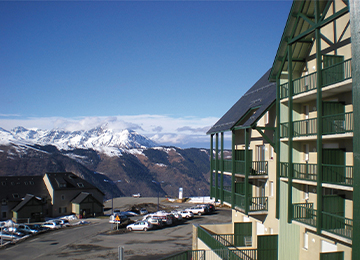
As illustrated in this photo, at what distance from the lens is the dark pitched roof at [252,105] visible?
70.2ft

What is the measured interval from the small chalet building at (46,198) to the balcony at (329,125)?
6712 centimetres

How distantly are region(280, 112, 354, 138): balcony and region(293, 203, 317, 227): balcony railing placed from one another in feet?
11.4

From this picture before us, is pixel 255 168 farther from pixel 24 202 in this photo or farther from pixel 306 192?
pixel 24 202

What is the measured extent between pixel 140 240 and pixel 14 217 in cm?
4268

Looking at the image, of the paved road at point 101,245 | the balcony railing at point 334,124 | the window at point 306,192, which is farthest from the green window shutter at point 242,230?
the balcony railing at point 334,124

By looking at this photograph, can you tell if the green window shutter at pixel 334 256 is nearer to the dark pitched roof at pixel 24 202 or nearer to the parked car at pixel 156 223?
the parked car at pixel 156 223

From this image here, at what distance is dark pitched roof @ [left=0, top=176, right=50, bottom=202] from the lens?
78188mm

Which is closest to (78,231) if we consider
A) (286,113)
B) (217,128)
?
(217,128)

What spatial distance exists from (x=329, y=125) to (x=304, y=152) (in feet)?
11.5

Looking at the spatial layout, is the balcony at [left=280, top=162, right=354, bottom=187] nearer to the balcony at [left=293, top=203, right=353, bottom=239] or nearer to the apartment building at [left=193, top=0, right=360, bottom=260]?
the apartment building at [left=193, top=0, right=360, bottom=260]

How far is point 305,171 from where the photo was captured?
56.1 feet

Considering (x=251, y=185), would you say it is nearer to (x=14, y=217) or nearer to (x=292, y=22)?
(x=292, y=22)

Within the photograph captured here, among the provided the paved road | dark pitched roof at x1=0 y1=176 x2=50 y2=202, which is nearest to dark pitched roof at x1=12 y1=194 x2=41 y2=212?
dark pitched roof at x1=0 y1=176 x2=50 y2=202

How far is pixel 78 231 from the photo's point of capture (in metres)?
53.4
